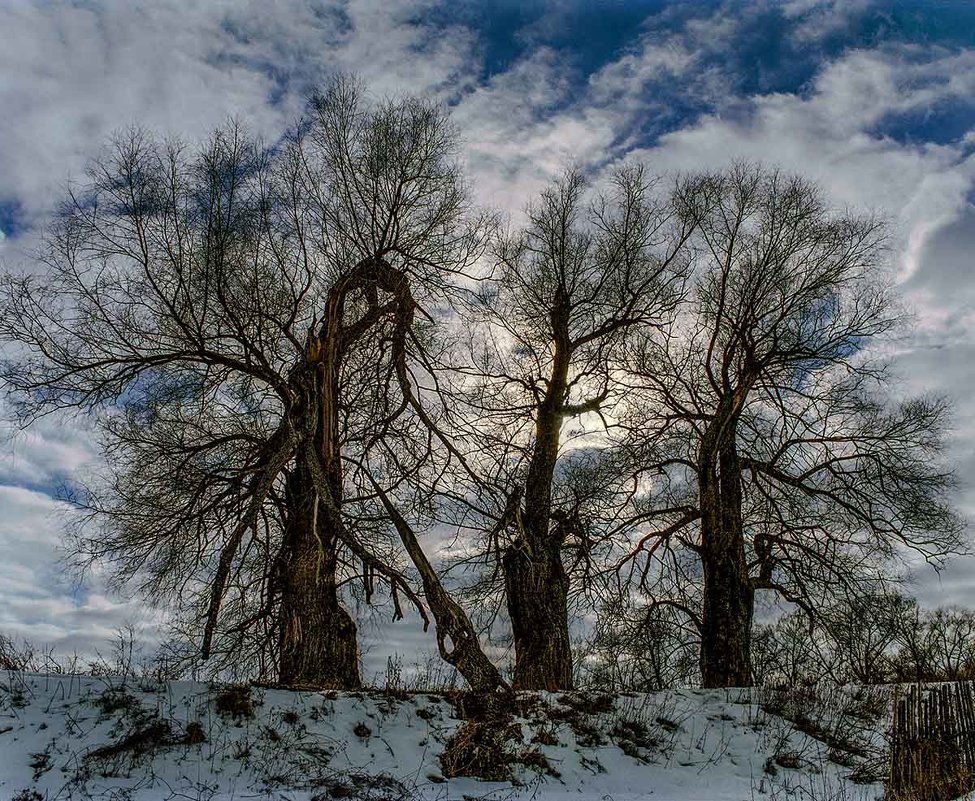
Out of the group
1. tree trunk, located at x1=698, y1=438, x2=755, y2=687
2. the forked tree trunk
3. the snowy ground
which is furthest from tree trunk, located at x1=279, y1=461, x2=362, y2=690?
tree trunk, located at x1=698, y1=438, x2=755, y2=687

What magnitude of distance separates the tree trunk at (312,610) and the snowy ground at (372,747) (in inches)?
34.6

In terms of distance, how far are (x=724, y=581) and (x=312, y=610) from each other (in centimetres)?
740

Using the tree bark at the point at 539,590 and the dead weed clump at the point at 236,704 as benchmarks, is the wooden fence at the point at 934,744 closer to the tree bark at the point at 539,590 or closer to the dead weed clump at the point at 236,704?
the tree bark at the point at 539,590

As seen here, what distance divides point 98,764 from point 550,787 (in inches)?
167

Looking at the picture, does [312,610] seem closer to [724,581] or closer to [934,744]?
[934,744]

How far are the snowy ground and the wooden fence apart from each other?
18.9 inches

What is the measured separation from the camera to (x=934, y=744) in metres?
8.30

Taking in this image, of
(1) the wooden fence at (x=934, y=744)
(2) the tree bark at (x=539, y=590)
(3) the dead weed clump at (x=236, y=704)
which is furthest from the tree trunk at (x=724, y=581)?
(3) the dead weed clump at (x=236, y=704)

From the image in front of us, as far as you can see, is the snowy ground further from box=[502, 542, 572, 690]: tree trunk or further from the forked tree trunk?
box=[502, 542, 572, 690]: tree trunk

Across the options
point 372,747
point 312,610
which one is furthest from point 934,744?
point 312,610

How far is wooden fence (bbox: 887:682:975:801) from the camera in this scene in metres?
7.85

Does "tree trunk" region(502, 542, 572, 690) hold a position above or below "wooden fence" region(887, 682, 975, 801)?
above

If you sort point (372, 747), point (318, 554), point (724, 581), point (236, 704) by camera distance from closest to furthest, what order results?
1. point (372, 747)
2. point (236, 704)
3. point (318, 554)
4. point (724, 581)

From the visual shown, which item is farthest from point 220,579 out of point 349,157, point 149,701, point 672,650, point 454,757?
point 672,650
